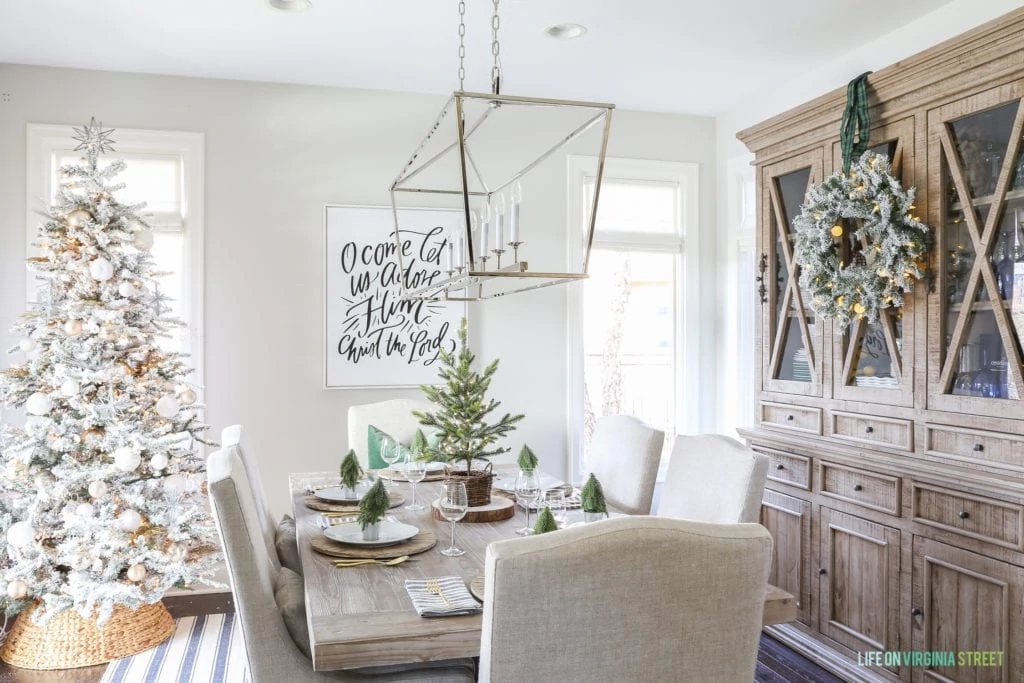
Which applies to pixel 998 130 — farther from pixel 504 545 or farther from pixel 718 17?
pixel 504 545

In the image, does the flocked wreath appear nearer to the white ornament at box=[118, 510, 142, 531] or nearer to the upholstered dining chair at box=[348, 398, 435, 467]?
the upholstered dining chair at box=[348, 398, 435, 467]

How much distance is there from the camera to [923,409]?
8.94ft

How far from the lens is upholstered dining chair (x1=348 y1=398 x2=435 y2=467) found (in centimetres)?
379

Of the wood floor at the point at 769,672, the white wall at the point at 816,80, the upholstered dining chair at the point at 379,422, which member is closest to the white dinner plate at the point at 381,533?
the upholstered dining chair at the point at 379,422

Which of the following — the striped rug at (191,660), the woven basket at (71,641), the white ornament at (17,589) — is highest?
the white ornament at (17,589)

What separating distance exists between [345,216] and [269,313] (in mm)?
646

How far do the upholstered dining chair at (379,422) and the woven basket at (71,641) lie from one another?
117 cm

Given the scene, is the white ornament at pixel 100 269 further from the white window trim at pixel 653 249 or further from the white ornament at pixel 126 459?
the white window trim at pixel 653 249

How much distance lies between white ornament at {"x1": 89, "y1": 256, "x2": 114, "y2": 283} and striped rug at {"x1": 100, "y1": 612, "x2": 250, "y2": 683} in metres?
1.50

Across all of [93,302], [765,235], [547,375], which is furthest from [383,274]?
[765,235]

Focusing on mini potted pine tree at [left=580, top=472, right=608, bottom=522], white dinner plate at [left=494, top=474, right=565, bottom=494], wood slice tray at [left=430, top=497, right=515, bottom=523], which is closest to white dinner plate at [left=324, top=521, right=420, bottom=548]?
wood slice tray at [left=430, top=497, right=515, bottom=523]

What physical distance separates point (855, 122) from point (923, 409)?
1.10 metres

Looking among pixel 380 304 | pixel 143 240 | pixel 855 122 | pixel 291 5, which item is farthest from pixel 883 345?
pixel 143 240

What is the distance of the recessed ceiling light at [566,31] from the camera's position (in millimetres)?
3413
